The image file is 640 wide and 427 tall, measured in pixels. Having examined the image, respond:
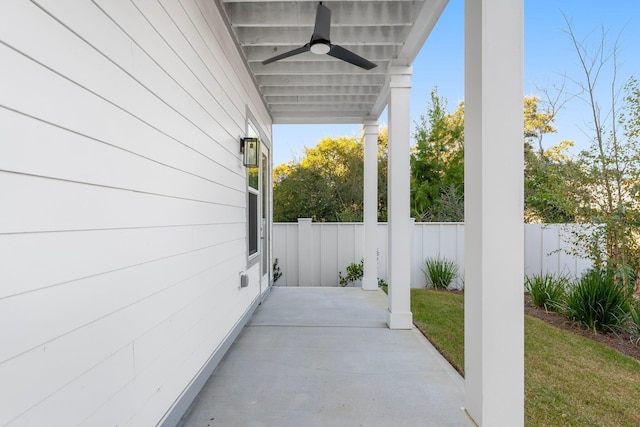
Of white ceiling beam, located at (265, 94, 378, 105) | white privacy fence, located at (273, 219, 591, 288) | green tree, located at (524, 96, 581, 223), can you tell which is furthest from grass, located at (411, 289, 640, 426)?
white ceiling beam, located at (265, 94, 378, 105)

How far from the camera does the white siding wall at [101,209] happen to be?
0.94 m

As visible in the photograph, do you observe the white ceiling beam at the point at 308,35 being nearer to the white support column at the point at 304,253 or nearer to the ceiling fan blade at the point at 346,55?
the ceiling fan blade at the point at 346,55

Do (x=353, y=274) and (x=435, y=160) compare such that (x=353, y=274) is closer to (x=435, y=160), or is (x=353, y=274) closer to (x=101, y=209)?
(x=435, y=160)

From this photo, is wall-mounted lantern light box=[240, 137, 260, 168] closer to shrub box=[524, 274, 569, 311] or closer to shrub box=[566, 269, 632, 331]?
shrub box=[566, 269, 632, 331]

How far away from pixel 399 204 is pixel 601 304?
2481 millimetres

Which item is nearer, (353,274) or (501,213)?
(501,213)

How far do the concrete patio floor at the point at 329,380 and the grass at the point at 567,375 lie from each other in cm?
43

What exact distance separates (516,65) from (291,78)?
3148mm

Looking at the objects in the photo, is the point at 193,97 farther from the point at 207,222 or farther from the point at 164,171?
the point at 207,222

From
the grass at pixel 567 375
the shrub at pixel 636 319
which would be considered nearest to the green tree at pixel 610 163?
the shrub at pixel 636 319

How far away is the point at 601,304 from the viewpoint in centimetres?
371

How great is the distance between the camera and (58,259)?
1.08 m

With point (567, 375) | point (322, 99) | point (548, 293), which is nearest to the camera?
point (567, 375)

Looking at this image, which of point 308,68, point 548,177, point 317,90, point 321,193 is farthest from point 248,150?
point 321,193
